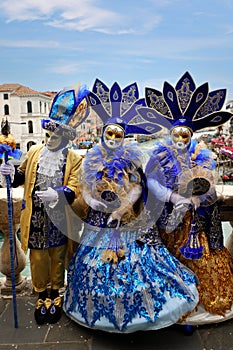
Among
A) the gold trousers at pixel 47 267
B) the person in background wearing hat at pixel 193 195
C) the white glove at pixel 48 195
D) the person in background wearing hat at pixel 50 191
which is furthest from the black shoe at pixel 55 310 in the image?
the person in background wearing hat at pixel 193 195

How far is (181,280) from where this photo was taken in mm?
2422

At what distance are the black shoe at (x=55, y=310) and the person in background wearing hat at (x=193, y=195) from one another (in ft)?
3.16

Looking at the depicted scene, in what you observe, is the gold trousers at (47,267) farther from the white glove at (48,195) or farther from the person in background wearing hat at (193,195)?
the person in background wearing hat at (193,195)

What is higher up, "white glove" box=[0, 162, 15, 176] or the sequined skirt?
"white glove" box=[0, 162, 15, 176]

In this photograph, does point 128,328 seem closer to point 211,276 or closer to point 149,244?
point 149,244

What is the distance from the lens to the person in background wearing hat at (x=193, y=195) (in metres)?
2.59

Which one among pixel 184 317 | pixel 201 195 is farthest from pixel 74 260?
pixel 201 195

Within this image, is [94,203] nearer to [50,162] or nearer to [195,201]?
[50,162]

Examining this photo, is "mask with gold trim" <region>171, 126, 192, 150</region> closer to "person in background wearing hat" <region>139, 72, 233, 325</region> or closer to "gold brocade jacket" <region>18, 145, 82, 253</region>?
"person in background wearing hat" <region>139, 72, 233, 325</region>

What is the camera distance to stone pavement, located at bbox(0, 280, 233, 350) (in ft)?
7.91

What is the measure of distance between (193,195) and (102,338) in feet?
3.94

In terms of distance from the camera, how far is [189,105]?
266cm

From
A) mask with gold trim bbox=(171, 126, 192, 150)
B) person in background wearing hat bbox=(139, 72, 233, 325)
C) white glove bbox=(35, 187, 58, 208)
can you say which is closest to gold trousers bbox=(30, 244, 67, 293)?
white glove bbox=(35, 187, 58, 208)

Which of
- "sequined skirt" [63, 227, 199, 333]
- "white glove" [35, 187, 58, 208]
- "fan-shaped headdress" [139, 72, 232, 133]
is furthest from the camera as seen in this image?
"fan-shaped headdress" [139, 72, 232, 133]
